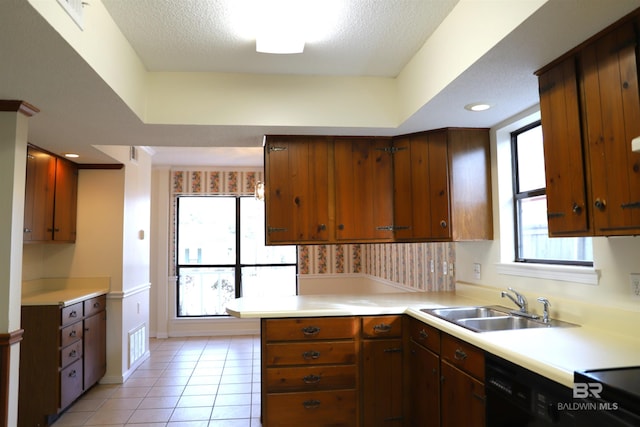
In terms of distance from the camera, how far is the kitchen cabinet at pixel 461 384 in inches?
78.7

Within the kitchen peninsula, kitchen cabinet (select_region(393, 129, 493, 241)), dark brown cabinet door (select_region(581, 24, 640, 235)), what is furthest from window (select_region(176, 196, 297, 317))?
dark brown cabinet door (select_region(581, 24, 640, 235))

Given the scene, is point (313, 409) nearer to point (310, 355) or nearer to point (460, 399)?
point (310, 355)

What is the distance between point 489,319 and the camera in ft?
8.20

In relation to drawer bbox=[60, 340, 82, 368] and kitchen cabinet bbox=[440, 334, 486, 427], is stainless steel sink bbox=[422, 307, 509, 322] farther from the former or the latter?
drawer bbox=[60, 340, 82, 368]

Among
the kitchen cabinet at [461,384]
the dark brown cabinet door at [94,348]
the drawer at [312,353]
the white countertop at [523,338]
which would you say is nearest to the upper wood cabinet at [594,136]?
the white countertop at [523,338]

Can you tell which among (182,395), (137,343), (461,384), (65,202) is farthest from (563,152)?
(137,343)

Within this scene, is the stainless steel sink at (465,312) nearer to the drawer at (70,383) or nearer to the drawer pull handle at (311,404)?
the drawer pull handle at (311,404)

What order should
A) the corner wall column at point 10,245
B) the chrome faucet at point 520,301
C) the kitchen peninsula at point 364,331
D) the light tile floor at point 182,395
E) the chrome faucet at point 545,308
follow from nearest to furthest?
the kitchen peninsula at point 364,331 → the chrome faucet at point 545,308 → the corner wall column at point 10,245 → the chrome faucet at point 520,301 → the light tile floor at point 182,395

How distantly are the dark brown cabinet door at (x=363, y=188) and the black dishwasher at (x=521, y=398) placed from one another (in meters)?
1.57

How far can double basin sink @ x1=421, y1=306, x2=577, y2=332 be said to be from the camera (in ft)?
7.65

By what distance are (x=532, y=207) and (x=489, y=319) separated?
2.74ft

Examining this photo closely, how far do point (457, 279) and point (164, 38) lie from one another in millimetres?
2747

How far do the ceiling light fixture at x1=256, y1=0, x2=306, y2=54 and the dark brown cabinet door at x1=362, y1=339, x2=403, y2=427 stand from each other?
1906mm

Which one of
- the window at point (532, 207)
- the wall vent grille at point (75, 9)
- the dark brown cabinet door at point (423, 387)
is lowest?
the dark brown cabinet door at point (423, 387)
